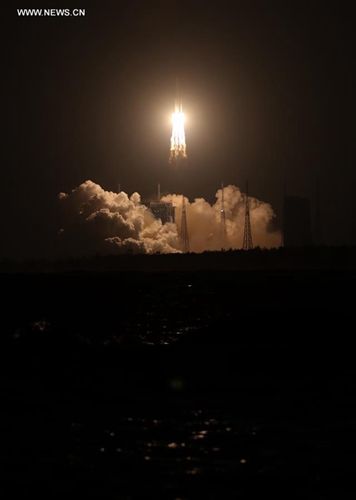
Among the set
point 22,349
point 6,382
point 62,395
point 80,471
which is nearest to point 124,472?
point 80,471

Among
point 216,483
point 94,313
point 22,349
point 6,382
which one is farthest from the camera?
point 94,313

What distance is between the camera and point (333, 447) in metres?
37.0

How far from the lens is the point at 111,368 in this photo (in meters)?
60.7

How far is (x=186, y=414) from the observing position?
144ft

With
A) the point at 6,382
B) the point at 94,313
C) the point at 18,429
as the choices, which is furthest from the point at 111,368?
the point at 94,313

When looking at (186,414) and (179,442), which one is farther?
(186,414)

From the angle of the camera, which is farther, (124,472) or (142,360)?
(142,360)

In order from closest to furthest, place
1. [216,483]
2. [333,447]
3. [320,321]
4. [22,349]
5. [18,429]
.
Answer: [216,483] < [333,447] < [18,429] < [22,349] < [320,321]

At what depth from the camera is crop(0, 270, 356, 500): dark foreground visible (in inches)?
1267

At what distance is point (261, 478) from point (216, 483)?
189cm

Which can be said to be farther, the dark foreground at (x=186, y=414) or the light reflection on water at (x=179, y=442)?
the light reflection on water at (x=179, y=442)

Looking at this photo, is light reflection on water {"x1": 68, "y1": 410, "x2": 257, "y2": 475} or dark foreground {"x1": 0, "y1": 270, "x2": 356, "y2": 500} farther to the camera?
light reflection on water {"x1": 68, "y1": 410, "x2": 257, "y2": 475}

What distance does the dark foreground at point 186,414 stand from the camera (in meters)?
32.2

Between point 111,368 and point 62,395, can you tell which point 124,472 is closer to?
point 62,395
